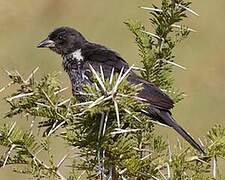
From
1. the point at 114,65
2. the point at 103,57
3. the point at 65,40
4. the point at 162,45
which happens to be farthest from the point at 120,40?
the point at 162,45

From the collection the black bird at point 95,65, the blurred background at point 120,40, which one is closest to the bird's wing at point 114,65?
the black bird at point 95,65

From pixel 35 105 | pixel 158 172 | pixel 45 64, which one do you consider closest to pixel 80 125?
pixel 35 105

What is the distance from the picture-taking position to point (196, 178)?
2049 millimetres

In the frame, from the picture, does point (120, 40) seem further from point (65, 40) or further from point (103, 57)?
point (103, 57)

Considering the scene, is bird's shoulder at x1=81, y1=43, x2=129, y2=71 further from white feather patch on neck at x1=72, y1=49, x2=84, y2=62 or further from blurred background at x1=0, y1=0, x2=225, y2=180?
blurred background at x1=0, y1=0, x2=225, y2=180

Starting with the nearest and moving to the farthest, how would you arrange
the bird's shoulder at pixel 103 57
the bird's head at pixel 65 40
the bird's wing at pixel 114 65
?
the bird's wing at pixel 114 65, the bird's shoulder at pixel 103 57, the bird's head at pixel 65 40

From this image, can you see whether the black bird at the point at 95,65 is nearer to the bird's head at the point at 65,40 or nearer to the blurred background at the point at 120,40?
the bird's head at the point at 65,40

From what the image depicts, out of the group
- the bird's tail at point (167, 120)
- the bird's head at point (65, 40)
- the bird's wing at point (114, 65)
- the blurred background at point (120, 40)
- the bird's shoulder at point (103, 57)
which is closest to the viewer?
the bird's wing at point (114, 65)

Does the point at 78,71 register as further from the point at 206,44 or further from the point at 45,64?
the point at 206,44

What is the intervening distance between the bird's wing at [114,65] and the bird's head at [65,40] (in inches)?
9.7

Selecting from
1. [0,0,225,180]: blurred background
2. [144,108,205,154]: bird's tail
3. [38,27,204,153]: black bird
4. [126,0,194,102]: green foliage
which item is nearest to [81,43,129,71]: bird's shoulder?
[38,27,204,153]: black bird

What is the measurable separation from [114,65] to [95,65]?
0.19 m

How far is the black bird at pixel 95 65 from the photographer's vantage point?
2.86 m

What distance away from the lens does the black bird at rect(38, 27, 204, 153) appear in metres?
2.86
